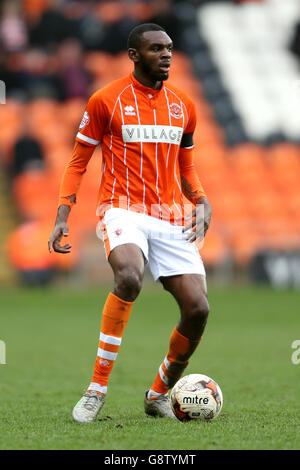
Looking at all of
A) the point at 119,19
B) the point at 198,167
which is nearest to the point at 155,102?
the point at 198,167

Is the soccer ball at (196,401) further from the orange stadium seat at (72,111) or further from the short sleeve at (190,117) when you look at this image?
the orange stadium seat at (72,111)

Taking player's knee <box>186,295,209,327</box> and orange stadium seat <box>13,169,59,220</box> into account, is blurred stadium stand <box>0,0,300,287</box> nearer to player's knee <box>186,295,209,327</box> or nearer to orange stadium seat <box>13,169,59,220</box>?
orange stadium seat <box>13,169,59,220</box>

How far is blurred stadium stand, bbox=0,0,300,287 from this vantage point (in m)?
16.9

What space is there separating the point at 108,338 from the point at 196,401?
2.10ft

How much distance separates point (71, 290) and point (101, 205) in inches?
434

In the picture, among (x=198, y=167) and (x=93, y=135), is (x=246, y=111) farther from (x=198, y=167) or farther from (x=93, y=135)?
(x=93, y=135)

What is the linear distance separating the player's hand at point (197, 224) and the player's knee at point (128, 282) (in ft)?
1.56

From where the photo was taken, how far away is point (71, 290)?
647 inches

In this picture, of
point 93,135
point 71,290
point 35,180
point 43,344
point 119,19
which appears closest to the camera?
point 93,135

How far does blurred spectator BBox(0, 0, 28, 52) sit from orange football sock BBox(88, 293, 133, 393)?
1577 centimetres

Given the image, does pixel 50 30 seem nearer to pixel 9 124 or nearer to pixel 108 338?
pixel 9 124

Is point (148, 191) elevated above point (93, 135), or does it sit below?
below

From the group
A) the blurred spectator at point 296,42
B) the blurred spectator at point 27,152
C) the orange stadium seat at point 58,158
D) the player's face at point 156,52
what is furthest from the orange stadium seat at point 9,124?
the player's face at point 156,52

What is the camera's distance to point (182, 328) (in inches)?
215
